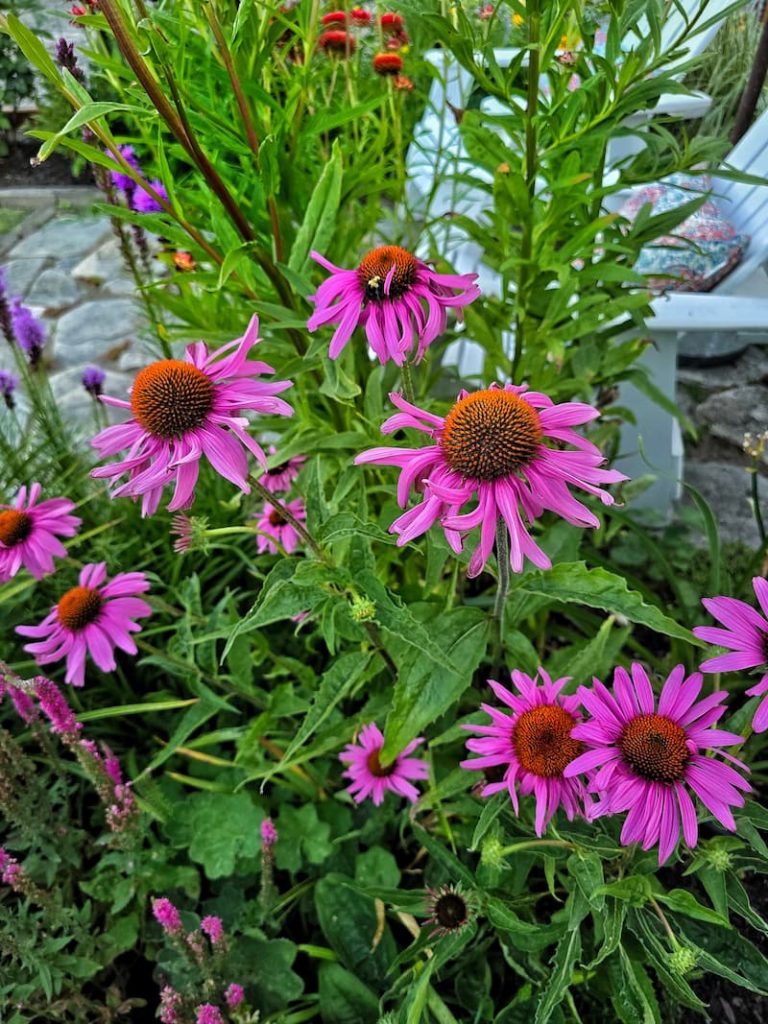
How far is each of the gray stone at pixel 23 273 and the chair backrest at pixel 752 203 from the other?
2.68 meters

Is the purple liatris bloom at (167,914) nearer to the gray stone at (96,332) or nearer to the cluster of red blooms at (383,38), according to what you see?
the cluster of red blooms at (383,38)

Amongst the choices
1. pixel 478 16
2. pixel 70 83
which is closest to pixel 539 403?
pixel 70 83

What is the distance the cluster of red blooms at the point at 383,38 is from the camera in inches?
50.9

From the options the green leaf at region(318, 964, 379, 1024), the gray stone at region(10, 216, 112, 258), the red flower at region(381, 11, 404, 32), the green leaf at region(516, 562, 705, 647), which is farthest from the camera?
the gray stone at region(10, 216, 112, 258)

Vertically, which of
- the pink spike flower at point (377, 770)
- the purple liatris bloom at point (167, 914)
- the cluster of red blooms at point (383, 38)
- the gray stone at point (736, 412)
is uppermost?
the cluster of red blooms at point (383, 38)

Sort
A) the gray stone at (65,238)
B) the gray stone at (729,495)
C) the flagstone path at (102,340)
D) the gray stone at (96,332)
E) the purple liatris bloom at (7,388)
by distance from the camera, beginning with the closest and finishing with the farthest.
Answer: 1. the purple liatris bloom at (7,388)
2. the gray stone at (729,495)
3. the flagstone path at (102,340)
4. the gray stone at (96,332)
5. the gray stone at (65,238)

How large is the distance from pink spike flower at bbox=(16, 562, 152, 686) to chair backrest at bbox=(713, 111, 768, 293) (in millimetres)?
1408

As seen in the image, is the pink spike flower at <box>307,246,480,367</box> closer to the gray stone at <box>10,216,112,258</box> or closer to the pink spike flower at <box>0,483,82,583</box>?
the pink spike flower at <box>0,483,82,583</box>

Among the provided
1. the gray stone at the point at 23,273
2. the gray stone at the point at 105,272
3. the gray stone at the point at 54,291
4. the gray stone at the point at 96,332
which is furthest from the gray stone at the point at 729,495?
the gray stone at the point at 23,273

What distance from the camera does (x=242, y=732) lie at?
1147 mm

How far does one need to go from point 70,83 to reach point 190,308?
472mm

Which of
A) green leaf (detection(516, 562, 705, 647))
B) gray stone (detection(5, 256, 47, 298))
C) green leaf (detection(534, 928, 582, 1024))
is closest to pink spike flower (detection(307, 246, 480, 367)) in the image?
green leaf (detection(516, 562, 705, 647))

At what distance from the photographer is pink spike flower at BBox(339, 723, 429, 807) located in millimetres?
1048

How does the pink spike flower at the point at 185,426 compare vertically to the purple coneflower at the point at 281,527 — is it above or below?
above
